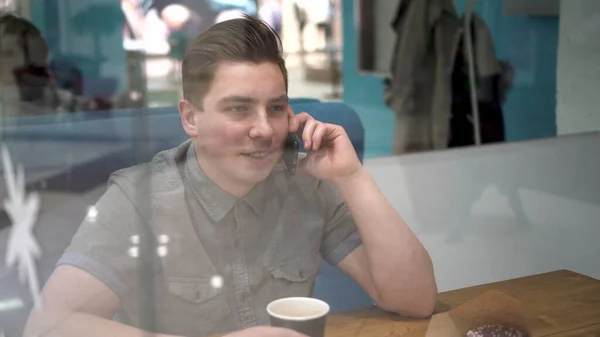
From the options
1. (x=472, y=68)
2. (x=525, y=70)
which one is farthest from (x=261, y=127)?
(x=525, y=70)

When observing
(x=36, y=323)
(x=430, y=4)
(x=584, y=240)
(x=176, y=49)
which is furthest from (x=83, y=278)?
(x=584, y=240)

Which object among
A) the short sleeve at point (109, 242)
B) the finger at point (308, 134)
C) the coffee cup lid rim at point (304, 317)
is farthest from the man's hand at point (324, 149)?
the short sleeve at point (109, 242)

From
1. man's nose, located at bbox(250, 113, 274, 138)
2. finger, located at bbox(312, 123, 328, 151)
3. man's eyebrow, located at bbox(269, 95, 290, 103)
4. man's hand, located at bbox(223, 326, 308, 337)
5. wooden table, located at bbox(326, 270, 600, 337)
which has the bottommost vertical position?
wooden table, located at bbox(326, 270, 600, 337)

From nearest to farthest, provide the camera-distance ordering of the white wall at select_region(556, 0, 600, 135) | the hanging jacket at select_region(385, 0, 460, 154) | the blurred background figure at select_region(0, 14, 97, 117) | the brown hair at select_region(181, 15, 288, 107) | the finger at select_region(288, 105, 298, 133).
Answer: the blurred background figure at select_region(0, 14, 97, 117) → the brown hair at select_region(181, 15, 288, 107) → the finger at select_region(288, 105, 298, 133) → the hanging jacket at select_region(385, 0, 460, 154) → the white wall at select_region(556, 0, 600, 135)

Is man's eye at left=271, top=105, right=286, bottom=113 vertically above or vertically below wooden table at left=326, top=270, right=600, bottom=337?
above

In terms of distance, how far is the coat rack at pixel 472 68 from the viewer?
61.4 inches

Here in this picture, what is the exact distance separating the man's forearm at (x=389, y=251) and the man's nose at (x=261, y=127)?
0.18m

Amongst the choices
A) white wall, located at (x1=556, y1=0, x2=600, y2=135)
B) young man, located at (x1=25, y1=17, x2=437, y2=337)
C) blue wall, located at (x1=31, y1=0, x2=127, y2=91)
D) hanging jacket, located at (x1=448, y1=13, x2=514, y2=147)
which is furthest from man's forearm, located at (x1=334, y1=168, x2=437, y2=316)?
white wall, located at (x1=556, y1=0, x2=600, y2=135)

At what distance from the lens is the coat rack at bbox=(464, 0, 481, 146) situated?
1.56m

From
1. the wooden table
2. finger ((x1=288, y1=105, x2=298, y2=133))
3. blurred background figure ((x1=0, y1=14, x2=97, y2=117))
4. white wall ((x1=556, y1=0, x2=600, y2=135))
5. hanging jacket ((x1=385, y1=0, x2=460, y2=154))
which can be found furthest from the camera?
white wall ((x1=556, y1=0, x2=600, y2=135))

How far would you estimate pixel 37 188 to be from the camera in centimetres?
101

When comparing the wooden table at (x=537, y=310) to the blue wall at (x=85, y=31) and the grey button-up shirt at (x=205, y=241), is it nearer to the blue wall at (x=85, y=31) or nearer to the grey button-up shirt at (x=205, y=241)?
the grey button-up shirt at (x=205, y=241)

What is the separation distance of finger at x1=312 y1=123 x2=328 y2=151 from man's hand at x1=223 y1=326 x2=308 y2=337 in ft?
1.06

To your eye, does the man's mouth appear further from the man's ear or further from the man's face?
the man's ear
